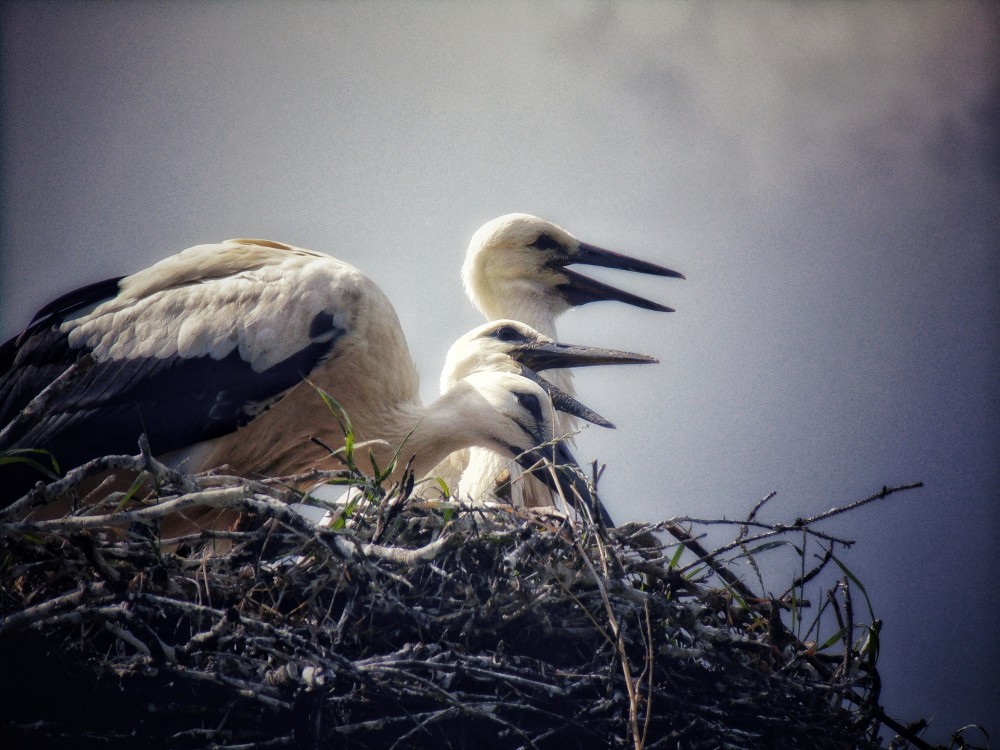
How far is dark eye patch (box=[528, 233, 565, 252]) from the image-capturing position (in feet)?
10.8

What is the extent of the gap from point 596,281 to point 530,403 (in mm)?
1158

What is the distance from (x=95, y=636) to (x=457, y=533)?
0.50m

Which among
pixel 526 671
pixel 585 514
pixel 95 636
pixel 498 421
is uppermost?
pixel 498 421

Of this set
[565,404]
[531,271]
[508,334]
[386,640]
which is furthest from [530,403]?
[531,271]

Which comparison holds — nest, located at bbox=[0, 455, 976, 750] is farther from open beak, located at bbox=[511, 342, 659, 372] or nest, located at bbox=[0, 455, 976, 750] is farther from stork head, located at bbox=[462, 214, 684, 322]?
stork head, located at bbox=[462, 214, 684, 322]

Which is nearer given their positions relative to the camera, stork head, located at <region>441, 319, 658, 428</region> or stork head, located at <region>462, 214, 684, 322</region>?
stork head, located at <region>441, 319, 658, 428</region>

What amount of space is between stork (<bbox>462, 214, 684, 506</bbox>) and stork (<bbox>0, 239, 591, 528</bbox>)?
0.93 metres

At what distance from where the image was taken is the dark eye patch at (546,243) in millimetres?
3295

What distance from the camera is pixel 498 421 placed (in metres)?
2.21

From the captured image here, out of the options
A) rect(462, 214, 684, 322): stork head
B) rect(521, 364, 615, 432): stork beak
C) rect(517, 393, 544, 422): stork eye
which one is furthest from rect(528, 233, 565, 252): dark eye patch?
rect(517, 393, 544, 422): stork eye

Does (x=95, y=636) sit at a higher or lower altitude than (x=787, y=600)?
lower

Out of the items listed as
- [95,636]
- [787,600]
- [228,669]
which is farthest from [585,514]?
[95,636]

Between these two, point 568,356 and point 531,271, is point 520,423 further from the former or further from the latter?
point 531,271

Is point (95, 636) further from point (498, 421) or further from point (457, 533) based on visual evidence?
point (498, 421)
